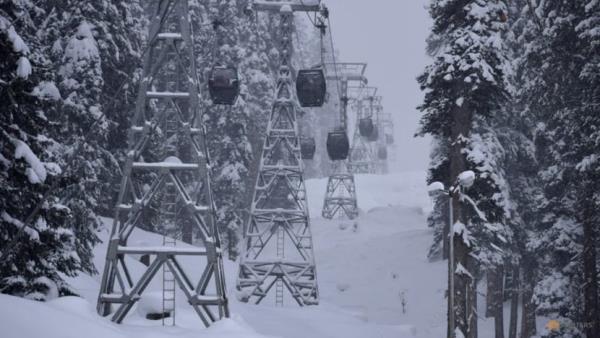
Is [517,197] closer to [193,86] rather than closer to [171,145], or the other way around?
[193,86]

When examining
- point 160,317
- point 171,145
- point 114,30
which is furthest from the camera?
point 171,145

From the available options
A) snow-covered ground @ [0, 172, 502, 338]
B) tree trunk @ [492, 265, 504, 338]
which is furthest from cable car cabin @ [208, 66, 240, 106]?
tree trunk @ [492, 265, 504, 338]

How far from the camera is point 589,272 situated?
1948 centimetres

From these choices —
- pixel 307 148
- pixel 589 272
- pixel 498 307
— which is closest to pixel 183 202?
pixel 589 272

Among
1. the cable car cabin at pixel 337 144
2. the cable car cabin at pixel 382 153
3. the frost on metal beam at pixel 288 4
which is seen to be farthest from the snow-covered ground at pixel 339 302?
the frost on metal beam at pixel 288 4

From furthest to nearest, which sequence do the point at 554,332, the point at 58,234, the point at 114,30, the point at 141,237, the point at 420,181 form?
the point at 420,181 < the point at 141,237 < the point at 114,30 < the point at 554,332 < the point at 58,234

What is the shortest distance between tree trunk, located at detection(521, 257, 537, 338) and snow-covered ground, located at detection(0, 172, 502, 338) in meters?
2.85

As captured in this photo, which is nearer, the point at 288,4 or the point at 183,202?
the point at 183,202

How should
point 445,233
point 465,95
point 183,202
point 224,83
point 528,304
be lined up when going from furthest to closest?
point 445,233
point 528,304
point 224,83
point 465,95
point 183,202

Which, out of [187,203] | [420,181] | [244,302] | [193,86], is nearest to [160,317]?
[187,203]

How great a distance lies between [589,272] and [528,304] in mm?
5840

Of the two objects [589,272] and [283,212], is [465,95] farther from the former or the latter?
[283,212]

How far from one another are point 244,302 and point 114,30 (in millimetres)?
10321

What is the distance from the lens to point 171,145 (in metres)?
34.9
